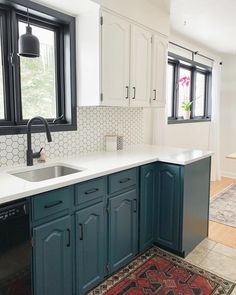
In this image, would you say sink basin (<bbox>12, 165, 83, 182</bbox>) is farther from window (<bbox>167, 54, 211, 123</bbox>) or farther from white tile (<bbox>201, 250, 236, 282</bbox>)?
window (<bbox>167, 54, 211, 123</bbox>)

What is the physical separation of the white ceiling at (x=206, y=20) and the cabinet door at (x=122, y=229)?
207 centimetres

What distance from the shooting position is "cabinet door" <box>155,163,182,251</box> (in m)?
2.29

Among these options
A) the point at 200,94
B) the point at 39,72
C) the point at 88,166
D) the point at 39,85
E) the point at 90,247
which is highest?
the point at 200,94

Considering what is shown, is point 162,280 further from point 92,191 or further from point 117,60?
point 117,60

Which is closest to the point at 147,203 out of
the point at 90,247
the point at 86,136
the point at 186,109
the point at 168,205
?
the point at 168,205

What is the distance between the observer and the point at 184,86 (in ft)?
14.5

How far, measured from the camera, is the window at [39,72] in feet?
6.56

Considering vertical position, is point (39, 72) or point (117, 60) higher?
point (117, 60)

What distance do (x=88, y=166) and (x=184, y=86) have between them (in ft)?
10.1

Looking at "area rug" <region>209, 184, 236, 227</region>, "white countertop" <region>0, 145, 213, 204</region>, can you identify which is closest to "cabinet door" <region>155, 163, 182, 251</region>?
"white countertop" <region>0, 145, 213, 204</region>

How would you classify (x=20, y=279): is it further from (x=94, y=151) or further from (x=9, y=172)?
(x=94, y=151)

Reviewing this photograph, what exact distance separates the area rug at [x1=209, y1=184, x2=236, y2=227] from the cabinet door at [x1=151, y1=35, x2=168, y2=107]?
5.44 feet

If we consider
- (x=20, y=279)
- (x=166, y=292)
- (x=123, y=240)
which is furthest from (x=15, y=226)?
(x=166, y=292)

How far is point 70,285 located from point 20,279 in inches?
16.4
